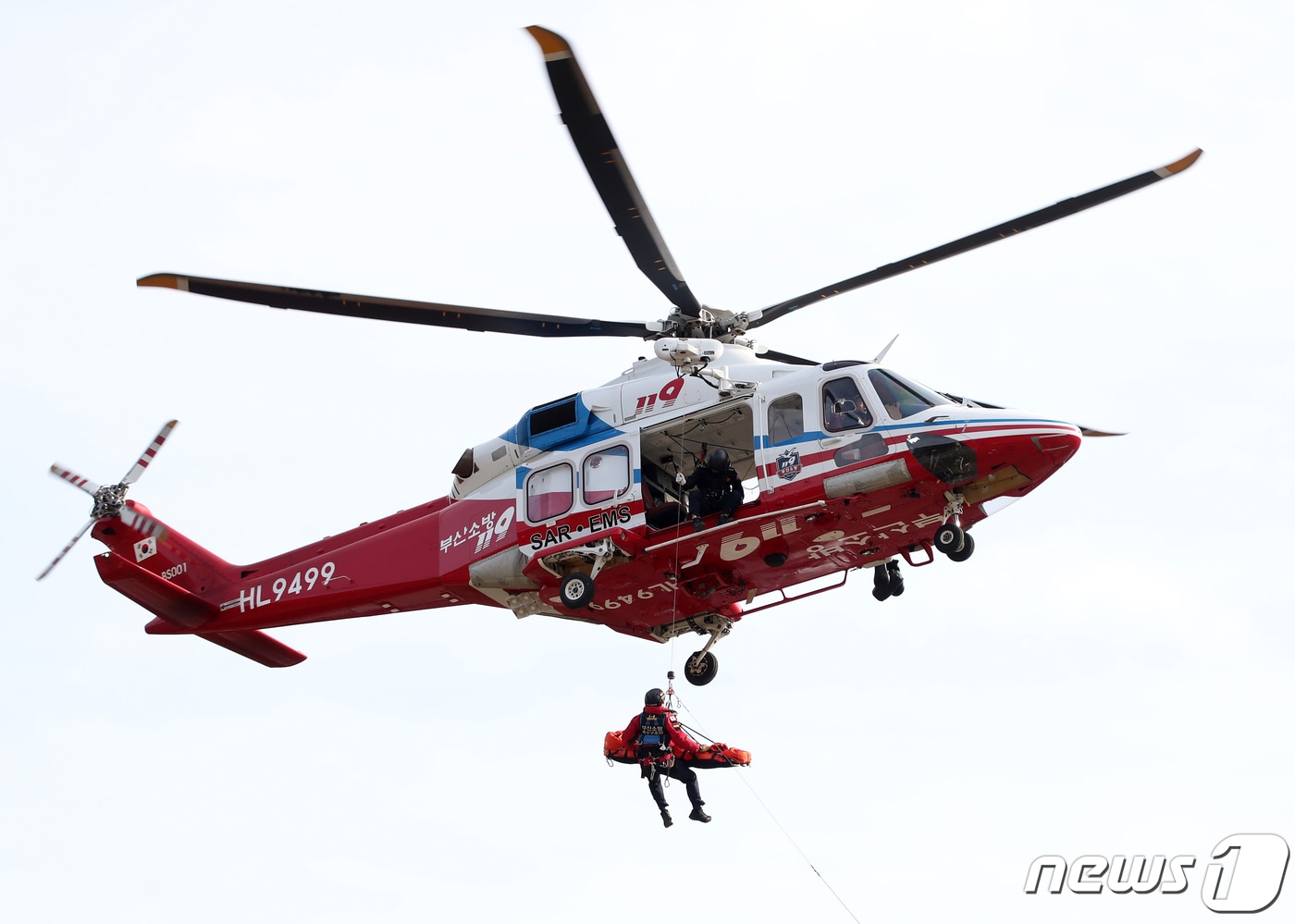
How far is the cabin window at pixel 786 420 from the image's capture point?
773 inches

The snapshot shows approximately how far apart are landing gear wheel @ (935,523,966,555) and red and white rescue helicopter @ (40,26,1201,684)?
0.10 ft

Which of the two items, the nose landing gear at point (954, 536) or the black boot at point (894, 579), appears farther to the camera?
the black boot at point (894, 579)

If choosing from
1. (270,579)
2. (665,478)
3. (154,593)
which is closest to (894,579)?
(665,478)

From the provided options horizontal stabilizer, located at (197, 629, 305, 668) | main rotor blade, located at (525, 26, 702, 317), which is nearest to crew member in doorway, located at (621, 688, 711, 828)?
main rotor blade, located at (525, 26, 702, 317)

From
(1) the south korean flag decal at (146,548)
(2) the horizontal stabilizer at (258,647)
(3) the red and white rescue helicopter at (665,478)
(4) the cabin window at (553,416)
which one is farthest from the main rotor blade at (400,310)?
(2) the horizontal stabilizer at (258,647)

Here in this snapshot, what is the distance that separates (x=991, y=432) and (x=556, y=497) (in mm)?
5811

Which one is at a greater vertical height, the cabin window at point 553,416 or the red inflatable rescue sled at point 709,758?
the cabin window at point 553,416

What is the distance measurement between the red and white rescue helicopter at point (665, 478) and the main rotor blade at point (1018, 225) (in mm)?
25

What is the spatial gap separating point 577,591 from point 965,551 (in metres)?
4.96

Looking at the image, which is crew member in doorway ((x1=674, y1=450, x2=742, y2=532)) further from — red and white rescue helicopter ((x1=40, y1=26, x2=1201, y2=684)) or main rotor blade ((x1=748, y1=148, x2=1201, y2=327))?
main rotor blade ((x1=748, y1=148, x2=1201, y2=327))

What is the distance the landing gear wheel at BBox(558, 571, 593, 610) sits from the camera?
2036cm

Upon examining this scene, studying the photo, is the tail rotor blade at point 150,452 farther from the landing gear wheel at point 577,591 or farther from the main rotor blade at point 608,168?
the main rotor blade at point 608,168

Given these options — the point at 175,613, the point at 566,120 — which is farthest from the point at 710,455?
the point at 175,613

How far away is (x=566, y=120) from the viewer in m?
17.3
